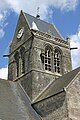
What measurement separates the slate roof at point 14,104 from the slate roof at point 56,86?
114cm

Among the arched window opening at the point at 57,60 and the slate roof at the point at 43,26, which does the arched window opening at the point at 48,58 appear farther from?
the slate roof at the point at 43,26

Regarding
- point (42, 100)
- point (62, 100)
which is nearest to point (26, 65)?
point (42, 100)

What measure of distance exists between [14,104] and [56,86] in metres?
3.68

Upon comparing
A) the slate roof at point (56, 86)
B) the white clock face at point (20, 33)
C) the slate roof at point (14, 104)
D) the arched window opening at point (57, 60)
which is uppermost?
the white clock face at point (20, 33)

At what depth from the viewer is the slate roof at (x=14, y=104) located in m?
20.9

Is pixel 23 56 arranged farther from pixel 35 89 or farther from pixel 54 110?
pixel 54 110

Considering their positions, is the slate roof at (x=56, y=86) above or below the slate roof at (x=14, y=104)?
above

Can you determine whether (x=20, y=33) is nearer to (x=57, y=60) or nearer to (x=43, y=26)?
(x=43, y=26)

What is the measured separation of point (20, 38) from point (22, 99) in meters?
7.46

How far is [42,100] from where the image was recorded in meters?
22.3

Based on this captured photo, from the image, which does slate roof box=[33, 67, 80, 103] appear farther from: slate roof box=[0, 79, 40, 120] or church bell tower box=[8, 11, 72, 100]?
slate roof box=[0, 79, 40, 120]

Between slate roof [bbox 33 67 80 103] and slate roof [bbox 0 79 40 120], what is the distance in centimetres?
114

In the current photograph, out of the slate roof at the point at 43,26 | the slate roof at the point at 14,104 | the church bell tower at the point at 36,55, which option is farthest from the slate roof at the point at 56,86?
the slate roof at the point at 43,26

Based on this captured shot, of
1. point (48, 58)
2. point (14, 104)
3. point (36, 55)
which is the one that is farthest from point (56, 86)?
point (48, 58)
